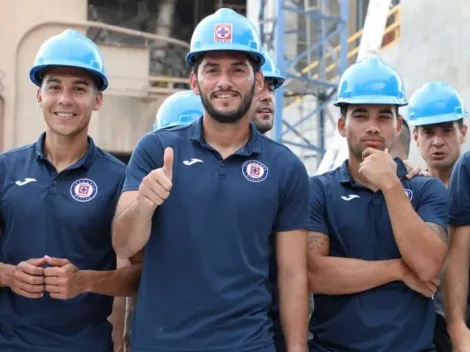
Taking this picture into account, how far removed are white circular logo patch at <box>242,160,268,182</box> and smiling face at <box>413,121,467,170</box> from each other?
5.85ft

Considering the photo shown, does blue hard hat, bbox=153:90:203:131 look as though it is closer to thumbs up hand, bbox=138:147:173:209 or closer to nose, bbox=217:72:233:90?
nose, bbox=217:72:233:90

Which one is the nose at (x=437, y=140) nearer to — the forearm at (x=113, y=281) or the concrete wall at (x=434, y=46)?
the forearm at (x=113, y=281)

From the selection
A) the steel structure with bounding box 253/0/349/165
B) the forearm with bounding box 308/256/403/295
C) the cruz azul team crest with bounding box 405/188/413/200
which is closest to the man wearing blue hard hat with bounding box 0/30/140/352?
the forearm with bounding box 308/256/403/295

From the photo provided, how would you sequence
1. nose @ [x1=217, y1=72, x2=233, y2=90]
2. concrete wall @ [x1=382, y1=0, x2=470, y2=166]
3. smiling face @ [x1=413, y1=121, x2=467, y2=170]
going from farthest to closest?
concrete wall @ [x1=382, y1=0, x2=470, y2=166] < smiling face @ [x1=413, y1=121, x2=467, y2=170] < nose @ [x1=217, y1=72, x2=233, y2=90]

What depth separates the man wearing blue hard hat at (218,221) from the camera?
2.57 metres

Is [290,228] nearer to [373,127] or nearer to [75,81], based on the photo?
[373,127]

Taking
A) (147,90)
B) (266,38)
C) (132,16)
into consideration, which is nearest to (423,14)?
(266,38)

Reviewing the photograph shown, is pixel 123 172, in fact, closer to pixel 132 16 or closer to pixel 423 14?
pixel 423 14

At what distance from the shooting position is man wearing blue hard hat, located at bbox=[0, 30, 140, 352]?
280 cm

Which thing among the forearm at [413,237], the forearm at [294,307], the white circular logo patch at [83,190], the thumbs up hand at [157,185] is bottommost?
the forearm at [294,307]

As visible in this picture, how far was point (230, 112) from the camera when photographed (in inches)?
106

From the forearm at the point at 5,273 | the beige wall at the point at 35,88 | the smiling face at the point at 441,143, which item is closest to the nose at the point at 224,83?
the forearm at the point at 5,273

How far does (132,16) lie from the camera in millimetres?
18750

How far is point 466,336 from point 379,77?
1.29 meters
